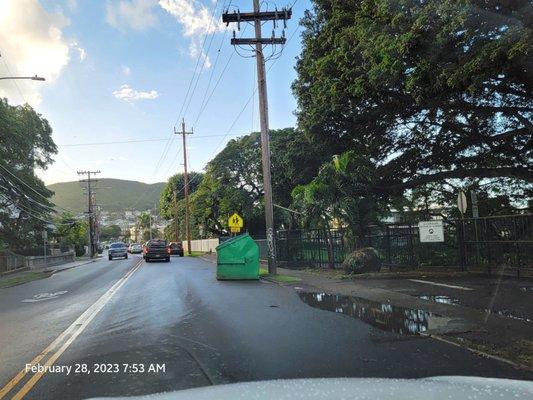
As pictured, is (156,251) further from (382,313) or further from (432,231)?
(382,313)

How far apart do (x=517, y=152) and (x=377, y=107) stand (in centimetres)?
658

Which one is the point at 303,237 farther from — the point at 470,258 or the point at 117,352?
the point at 117,352

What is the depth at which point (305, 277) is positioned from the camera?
19594mm

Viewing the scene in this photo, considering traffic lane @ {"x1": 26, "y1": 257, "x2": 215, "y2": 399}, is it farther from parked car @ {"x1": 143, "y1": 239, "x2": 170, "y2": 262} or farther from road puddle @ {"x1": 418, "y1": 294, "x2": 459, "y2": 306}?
parked car @ {"x1": 143, "y1": 239, "x2": 170, "y2": 262}

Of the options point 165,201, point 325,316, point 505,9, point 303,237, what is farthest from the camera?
point 165,201

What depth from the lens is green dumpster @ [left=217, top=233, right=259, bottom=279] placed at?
19469 millimetres

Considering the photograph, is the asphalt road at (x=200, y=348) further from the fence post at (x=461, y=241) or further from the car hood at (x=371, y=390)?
the fence post at (x=461, y=241)

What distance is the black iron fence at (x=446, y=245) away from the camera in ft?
48.9

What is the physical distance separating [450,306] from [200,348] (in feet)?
18.8

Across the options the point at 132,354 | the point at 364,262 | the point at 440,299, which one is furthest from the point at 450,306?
the point at 364,262

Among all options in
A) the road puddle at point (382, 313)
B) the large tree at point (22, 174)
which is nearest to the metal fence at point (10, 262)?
the large tree at point (22, 174)

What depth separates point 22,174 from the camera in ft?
151

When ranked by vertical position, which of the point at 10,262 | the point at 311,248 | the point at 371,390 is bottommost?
the point at 10,262

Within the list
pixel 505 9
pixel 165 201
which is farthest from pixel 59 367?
pixel 165 201
